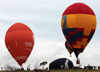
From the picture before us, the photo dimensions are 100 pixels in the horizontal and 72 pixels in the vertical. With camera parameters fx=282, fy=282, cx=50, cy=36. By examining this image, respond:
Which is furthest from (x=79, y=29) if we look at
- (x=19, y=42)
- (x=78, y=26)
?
(x=19, y=42)

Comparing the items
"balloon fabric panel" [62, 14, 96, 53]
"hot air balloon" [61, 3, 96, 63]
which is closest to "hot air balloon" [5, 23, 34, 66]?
"hot air balloon" [61, 3, 96, 63]

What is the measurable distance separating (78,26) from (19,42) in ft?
40.4

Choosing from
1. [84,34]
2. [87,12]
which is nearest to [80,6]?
[87,12]

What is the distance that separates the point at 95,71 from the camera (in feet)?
147

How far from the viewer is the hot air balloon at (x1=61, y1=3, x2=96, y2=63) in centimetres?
5084

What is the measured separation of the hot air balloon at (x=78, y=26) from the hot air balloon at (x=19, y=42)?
26.8ft

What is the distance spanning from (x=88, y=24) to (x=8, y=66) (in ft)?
53.0

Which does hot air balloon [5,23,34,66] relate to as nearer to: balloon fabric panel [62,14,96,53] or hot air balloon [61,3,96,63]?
hot air balloon [61,3,96,63]

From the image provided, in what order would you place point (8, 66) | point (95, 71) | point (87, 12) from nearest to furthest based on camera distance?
point (95, 71)
point (8, 66)
point (87, 12)

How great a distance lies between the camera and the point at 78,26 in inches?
1999

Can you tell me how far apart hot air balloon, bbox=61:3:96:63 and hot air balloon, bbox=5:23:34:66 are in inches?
322

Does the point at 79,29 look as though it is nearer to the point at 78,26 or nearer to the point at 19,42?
the point at 78,26

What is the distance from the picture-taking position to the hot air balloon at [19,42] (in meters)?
54.8

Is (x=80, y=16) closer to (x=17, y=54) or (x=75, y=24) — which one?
(x=75, y=24)
